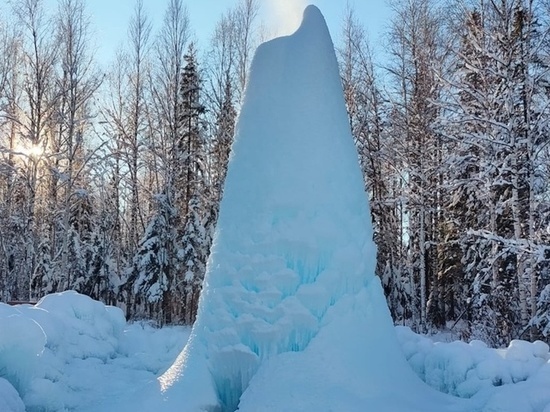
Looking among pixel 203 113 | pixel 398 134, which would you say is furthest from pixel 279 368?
pixel 203 113

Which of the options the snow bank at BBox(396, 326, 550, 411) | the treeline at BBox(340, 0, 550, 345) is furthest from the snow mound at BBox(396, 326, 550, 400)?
the treeline at BBox(340, 0, 550, 345)

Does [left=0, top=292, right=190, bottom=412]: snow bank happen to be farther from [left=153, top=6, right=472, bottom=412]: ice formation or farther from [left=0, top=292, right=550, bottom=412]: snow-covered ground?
[left=153, top=6, right=472, bottom=412]: ice formation

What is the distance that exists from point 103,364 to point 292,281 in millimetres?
3364

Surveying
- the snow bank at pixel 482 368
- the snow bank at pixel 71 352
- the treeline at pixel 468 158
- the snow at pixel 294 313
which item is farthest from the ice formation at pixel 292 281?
the treeline at pixel 468 158

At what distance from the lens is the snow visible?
15.7ft

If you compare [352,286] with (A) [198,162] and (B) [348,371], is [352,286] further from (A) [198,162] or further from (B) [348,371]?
(A) [198,162]

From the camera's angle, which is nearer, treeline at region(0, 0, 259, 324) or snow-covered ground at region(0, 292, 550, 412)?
snow-covered ground at region(0, 292, 550, 412)

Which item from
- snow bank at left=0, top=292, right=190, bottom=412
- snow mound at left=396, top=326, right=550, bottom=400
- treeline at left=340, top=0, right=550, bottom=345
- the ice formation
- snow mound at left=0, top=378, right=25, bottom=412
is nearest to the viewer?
snow mound at left=0, top=378, right=25, bottom=412

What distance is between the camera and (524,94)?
11.5 metres

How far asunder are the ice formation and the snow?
1 cm

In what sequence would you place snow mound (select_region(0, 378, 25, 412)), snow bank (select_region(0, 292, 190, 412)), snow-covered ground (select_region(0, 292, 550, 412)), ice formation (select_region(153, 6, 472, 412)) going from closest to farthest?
1. snow mound (select_region(0, 378, 25, 412))
2. ice formation (select_region(153, 6, 472, 412))
3. snow-covered ground (select_region(0, 292, 550, 412))
4. snow bank (select_region(0, 292, 190, 412))

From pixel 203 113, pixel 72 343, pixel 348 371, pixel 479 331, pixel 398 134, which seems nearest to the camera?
pixel 348 371

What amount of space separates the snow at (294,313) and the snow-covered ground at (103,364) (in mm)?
19

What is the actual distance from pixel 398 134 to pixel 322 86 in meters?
12.9
